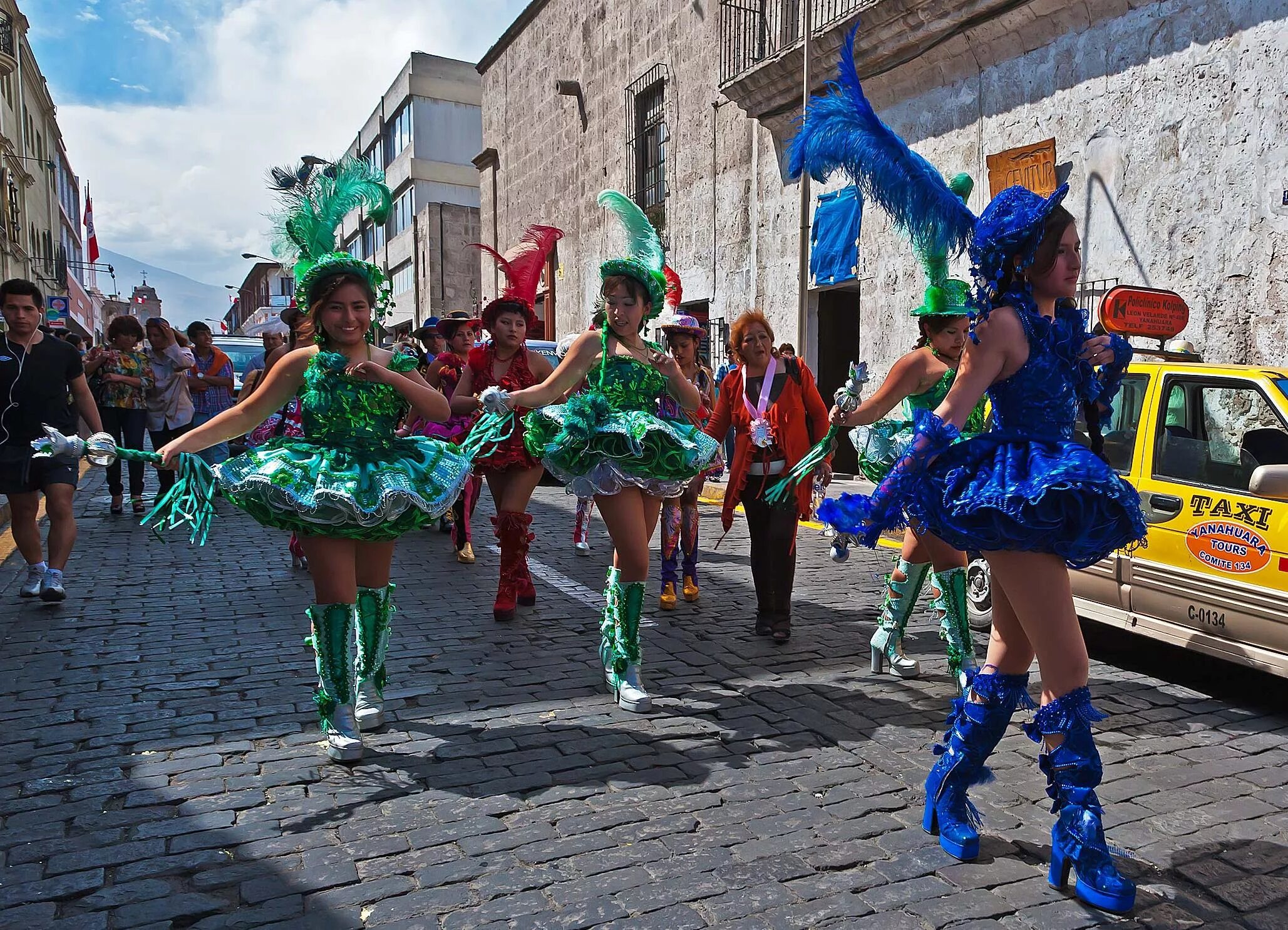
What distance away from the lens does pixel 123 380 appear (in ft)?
33.0

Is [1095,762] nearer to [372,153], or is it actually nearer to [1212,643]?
[1212,643]

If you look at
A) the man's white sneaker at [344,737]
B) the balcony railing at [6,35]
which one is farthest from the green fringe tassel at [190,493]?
the balcony railing at [6,35]

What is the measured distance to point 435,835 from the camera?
336 cm

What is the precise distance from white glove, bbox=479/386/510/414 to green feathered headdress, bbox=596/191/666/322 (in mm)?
1024

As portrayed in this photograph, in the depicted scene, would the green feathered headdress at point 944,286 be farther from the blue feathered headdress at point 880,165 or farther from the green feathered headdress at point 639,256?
the green feathered headdress at point 639,256

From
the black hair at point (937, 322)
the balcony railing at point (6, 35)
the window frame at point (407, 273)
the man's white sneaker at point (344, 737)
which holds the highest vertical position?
the balcony railing at point (6, 35)

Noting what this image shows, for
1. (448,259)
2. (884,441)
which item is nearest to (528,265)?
(884,441)

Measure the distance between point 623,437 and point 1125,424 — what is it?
3062mm

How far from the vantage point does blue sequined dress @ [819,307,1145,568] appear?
2844 mm

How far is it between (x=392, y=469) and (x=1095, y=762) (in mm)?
2822

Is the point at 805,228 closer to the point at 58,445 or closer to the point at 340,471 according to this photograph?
the point at 340,471

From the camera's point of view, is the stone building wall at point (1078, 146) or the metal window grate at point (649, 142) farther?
the metal window grate at point (649, 142)

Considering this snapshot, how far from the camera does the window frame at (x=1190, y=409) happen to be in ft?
16.2

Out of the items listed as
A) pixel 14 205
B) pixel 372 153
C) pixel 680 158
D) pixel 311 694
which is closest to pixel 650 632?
pixel 311 694
